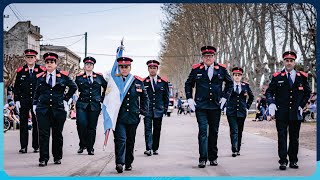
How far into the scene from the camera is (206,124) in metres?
9.14

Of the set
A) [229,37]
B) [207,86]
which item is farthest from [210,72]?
[229,37]

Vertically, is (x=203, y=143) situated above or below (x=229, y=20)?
below

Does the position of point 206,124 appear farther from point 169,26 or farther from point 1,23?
point 169,26

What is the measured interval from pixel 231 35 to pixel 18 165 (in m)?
28.0

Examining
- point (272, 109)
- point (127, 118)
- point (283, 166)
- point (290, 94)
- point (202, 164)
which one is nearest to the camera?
point (283, 166)

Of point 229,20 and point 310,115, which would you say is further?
point 229,20

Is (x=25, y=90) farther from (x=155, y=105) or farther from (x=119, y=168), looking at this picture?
(x=119, y=168)

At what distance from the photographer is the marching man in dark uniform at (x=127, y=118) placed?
27.0 ft

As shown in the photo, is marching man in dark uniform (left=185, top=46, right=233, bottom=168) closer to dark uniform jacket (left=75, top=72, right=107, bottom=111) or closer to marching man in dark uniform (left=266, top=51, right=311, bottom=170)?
marching man in dark uniform (left=266, top=51, right=311, bottom=170)

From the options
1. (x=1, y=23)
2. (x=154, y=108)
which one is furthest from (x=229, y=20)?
(x=1, y=23)

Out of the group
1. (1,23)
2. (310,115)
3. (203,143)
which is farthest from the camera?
(310,115)

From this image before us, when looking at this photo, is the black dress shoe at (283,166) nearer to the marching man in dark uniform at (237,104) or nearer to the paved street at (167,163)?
the paved street at (167,163)

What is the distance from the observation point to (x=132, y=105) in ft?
28.0

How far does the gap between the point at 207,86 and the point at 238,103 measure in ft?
8.18
